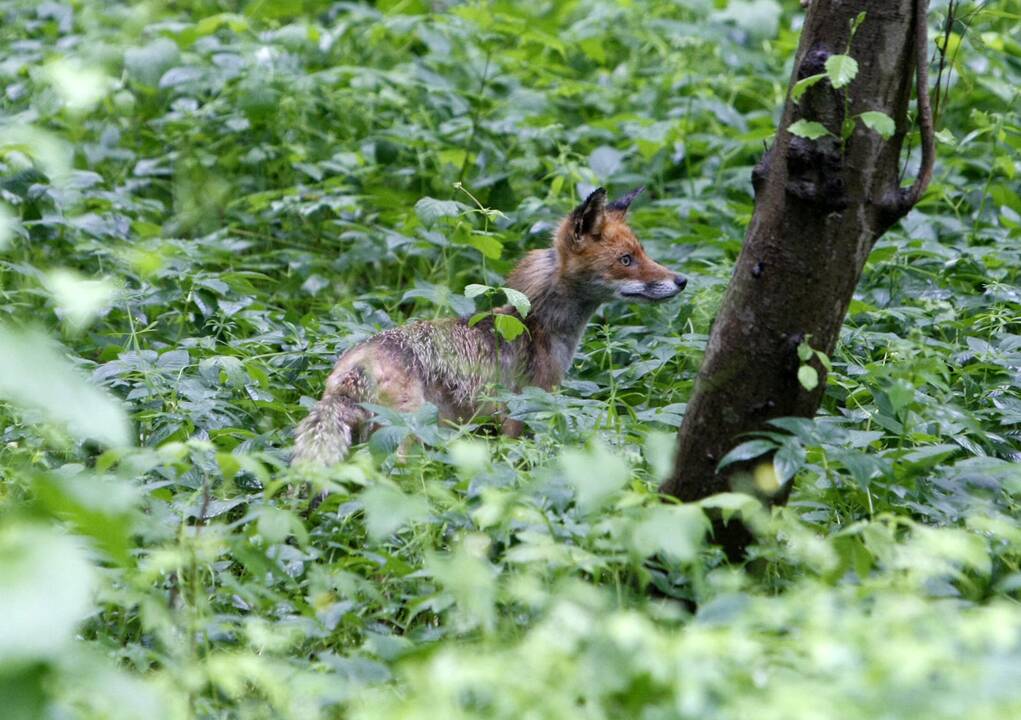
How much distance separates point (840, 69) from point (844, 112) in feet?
0.64

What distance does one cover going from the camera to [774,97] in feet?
31.9

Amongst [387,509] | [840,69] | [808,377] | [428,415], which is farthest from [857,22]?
[387,509]

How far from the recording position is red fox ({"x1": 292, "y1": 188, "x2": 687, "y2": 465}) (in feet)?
18.8

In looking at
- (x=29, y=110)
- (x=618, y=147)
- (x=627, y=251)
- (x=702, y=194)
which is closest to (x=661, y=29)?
(x=618, y=147)

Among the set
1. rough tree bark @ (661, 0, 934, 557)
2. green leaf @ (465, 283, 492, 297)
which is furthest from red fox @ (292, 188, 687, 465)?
rough tree bark @ (661, 0, 934, 557)

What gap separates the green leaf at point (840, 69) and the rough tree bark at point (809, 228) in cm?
13

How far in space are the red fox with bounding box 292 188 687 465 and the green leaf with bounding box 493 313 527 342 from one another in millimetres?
253

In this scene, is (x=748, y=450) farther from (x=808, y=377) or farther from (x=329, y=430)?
(x=329, y=430)

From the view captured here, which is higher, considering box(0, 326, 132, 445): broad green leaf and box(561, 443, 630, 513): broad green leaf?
box(0, 326, 132, 445): broad green leaf

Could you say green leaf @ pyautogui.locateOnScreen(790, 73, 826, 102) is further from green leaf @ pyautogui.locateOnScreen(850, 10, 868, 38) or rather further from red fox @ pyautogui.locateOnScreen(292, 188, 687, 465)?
red fox @ pyautogui.locateOnScreen(292, 188, 687, 465)

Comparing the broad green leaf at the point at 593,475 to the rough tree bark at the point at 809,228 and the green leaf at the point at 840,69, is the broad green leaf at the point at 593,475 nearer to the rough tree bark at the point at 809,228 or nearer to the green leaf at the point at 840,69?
the rough tree bark at the point at 809,228

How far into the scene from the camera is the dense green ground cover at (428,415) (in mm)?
2562

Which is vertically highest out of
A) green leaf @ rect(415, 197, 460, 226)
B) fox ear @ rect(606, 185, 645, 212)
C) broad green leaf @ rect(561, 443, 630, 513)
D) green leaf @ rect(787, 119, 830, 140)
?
green leaf @ rect(787, 119, 830, 140)

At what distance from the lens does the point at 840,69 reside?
357 cm
